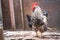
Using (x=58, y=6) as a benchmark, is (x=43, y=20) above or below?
below

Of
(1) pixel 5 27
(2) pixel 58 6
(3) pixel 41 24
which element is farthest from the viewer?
(1) pixel 5 27

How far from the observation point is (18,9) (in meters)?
2.07

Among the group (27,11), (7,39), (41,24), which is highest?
(27,11)

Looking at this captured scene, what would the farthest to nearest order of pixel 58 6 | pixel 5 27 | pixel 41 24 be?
pixel 5 27 → pixel 58 6 → pixel 41 24

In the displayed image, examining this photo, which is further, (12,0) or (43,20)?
(12,0)

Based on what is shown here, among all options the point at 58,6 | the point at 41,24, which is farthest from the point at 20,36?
the point at 58,6

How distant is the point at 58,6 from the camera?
1.98m

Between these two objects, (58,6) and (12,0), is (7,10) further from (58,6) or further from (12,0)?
(58,6)

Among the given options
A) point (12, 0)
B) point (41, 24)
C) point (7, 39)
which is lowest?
point (7, 39)

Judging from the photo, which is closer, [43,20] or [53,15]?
[43,20]

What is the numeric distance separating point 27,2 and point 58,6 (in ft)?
1.29

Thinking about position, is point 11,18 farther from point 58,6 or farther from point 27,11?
point 58,6

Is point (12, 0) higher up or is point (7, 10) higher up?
point (12, 0)

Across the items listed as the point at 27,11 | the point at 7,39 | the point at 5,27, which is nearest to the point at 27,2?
the point at 27,11
